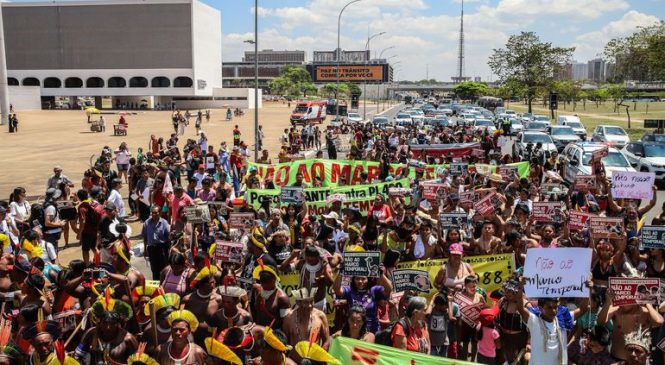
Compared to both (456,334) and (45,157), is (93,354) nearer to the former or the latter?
(456,334)

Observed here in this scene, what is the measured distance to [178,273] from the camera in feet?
23.0

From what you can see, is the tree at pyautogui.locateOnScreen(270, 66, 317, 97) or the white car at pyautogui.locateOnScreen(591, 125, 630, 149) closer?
the white car at pyautogui.locateOnScreen(591, 125, 630, 149)

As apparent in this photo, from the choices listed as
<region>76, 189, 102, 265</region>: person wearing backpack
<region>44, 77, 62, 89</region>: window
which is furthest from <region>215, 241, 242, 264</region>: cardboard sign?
<region>44, 77, 62, 89</region>: window

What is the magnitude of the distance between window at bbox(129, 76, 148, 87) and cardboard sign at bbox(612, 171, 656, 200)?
94.1 m

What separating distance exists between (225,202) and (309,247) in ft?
14.9

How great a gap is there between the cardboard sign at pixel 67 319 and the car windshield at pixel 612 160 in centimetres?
1762

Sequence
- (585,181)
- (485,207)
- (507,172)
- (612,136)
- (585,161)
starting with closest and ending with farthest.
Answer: (485,207)
(585,181)
(507,172)
(585,161)
(612,136)

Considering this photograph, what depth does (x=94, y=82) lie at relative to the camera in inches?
3853

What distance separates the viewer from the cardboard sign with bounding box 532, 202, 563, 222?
31.5ft

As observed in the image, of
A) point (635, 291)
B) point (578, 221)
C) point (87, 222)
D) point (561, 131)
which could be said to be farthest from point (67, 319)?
point (561, 131)

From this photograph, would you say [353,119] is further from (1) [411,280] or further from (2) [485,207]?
(1) [411,280]

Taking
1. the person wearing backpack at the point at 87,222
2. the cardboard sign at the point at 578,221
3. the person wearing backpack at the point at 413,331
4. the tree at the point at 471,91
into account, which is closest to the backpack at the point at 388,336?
the person wearing backpack at the point at 413,331

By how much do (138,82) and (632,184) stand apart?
313 ft

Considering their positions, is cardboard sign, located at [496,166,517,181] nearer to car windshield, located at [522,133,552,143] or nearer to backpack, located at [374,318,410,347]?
backpack, located at [374,318,410,347]
